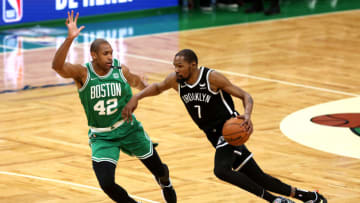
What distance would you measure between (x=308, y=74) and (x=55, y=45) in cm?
463

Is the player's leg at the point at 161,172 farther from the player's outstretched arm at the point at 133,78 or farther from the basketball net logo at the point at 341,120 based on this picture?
the basketball net logo at the point at 341,120

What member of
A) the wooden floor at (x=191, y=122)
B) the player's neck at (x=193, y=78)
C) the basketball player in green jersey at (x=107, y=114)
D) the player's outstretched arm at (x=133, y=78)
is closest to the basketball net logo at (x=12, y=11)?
the wooden floor at (x=191, y=122)

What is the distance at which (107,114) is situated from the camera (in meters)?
6.32

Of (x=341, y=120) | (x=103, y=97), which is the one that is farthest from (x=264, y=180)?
(x=341, y=120)

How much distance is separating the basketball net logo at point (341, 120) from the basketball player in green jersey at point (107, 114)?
3.87 meters

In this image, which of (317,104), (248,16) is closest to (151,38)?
(248,16)

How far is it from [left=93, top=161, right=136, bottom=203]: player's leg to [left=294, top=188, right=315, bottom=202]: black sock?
1.38 meters

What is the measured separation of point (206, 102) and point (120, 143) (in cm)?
76

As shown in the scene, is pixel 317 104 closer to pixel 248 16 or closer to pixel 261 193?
pixel 261 193

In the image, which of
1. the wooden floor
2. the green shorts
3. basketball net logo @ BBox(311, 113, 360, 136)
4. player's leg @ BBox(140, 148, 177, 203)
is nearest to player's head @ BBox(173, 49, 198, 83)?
the green shorts

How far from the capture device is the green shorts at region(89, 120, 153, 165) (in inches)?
247

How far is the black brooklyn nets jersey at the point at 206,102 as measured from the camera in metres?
6.33

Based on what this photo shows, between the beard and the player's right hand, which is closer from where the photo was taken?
the player's right hand

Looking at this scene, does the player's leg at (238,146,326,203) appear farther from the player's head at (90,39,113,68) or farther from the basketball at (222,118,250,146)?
the player's head at (90,39,113,68)
